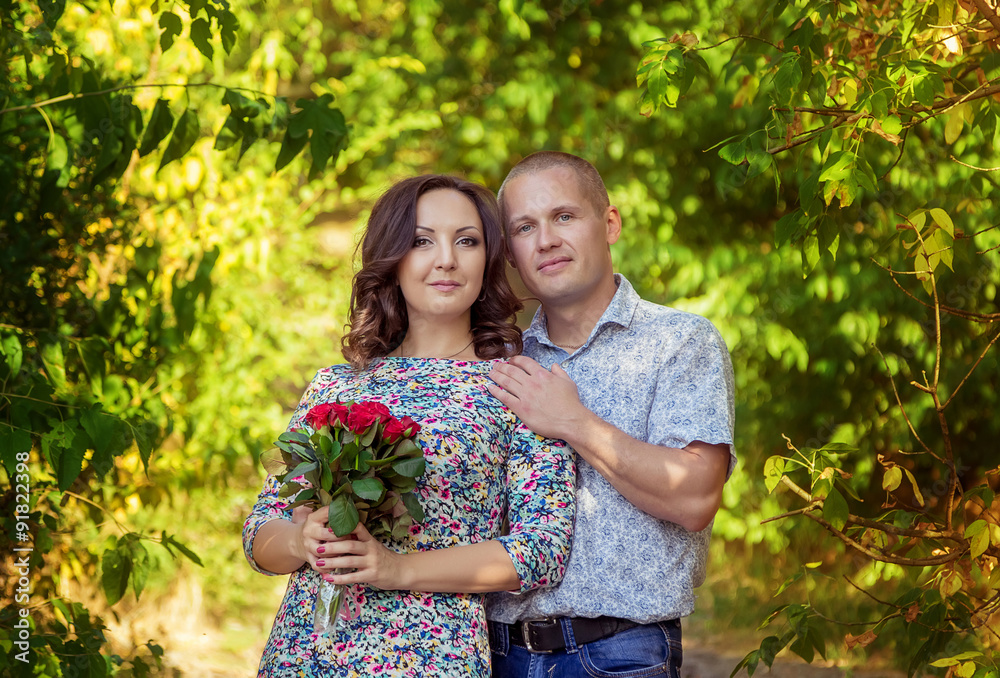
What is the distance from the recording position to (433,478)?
1958 millimetres

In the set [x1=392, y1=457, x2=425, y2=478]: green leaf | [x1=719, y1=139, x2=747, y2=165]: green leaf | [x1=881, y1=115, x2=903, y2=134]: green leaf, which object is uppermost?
[x1=881, y1=115, x2=903, y2=134]: green leaf

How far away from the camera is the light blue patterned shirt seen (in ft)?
6.63

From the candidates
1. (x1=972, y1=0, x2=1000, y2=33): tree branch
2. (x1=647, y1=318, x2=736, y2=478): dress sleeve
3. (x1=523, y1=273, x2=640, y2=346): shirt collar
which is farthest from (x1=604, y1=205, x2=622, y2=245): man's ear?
(x1=972, y1=0, x2=1000, y2=33): tree branch

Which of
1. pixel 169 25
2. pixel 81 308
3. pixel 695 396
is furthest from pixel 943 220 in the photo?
pixel 81 308

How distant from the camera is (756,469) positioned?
5.35 meters

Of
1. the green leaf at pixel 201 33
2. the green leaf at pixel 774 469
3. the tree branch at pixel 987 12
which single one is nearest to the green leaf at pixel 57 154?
the green leaf at pixel 201 33

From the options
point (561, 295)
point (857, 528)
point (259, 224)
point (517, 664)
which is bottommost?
point (517, 664)

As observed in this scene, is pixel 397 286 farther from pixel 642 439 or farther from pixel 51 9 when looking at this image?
pixel 51 9

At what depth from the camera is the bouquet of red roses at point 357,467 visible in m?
1.68

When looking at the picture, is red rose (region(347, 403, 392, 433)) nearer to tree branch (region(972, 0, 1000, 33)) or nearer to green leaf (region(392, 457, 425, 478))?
green leaf (region(392, 457, 425, 478))

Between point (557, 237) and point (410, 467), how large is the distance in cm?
82

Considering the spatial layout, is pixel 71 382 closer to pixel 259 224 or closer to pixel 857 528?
pixel 259 224

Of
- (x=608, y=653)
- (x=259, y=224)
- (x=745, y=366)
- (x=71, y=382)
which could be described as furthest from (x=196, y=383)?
(x=745, y=366)

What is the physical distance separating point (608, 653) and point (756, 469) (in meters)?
3.57
